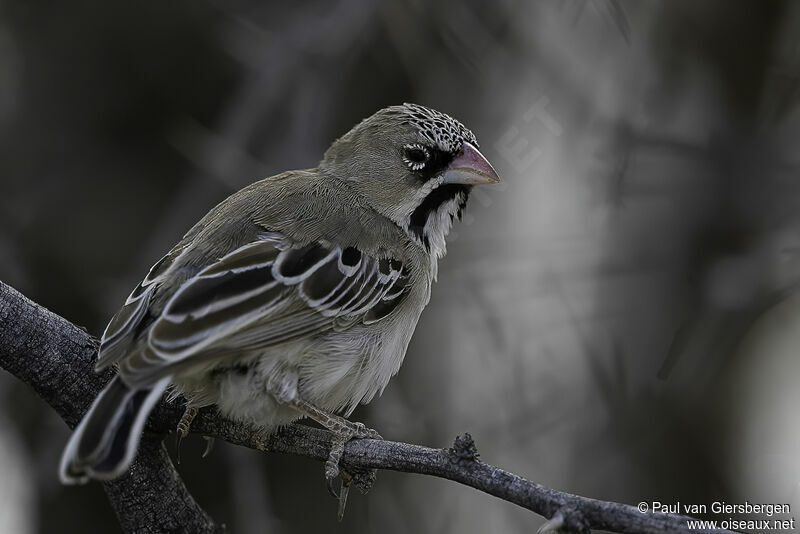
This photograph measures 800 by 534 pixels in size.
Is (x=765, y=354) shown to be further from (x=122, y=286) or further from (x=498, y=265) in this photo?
(x=122, y=286)

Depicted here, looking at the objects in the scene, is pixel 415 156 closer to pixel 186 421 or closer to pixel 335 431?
pixel 335 431

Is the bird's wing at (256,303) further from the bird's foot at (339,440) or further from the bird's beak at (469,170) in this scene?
the bird's beak at (469,170)

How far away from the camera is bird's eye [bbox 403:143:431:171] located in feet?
15.3

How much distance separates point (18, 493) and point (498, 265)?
116 inches

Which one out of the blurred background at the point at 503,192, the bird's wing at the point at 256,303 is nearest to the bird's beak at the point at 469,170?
the bird's wing at the point at 256,303

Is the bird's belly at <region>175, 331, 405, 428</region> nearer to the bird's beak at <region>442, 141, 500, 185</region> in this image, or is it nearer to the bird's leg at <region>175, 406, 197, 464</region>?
the bird's leg at <region>175, 406, 197, 464</region>

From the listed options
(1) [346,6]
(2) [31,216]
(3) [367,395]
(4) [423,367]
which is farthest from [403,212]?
(2) [31,216]

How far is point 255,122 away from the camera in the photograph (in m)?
5.31

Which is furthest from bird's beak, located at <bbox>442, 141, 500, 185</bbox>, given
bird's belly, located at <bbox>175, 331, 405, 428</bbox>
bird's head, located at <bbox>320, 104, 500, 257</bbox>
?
bird's belly, located at <bbox>175, 331, 405, 428</bbox>

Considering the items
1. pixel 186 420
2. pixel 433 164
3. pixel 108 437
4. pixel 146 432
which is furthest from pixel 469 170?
pixel 108 437

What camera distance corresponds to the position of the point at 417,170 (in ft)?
15.4

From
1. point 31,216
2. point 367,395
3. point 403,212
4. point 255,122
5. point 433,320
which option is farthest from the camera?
point 433,320

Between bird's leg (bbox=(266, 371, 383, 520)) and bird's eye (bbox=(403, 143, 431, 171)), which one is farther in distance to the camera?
bird's eye (bbox=(403, 143, 431, 171))

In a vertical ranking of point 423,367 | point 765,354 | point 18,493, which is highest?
point 765,354
